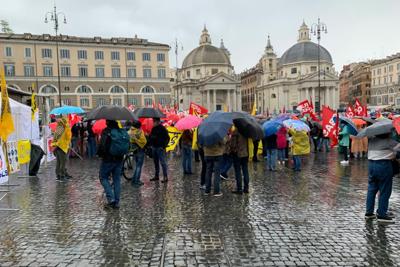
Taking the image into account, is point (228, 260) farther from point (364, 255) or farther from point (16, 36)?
point (16, 36)

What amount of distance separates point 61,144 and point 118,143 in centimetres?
432

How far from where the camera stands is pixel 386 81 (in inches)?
4102

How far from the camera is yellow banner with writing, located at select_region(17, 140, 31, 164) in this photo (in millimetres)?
11055

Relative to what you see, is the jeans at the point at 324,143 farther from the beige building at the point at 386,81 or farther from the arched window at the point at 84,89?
the beige building at the point at 386,81

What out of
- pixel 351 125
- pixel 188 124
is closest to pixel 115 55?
pixel 351 125

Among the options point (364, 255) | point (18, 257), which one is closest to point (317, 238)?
point (364, 255)

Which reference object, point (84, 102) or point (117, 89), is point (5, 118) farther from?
point (117, 89)

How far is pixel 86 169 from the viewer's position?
14117 millimetres

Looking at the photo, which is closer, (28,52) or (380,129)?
(380,129)

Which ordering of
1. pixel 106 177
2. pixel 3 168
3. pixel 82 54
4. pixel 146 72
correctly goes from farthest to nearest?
1. pixel 146 72
2. pixel 82 54
3. pixel 3 168
4. pixel 106 177

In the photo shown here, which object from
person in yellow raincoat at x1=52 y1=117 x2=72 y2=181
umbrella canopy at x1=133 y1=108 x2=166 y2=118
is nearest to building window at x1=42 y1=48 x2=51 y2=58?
person in yellow raincoat at x1=52 y1=117 x2=72 y2=181

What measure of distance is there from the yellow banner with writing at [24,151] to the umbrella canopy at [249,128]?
20.9ft

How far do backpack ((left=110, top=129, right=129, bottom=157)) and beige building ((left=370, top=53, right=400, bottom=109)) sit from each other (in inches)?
3798

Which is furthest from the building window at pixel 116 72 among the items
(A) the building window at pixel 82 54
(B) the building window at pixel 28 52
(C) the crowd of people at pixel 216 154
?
(C) the crowd of people at pixel 216 154
